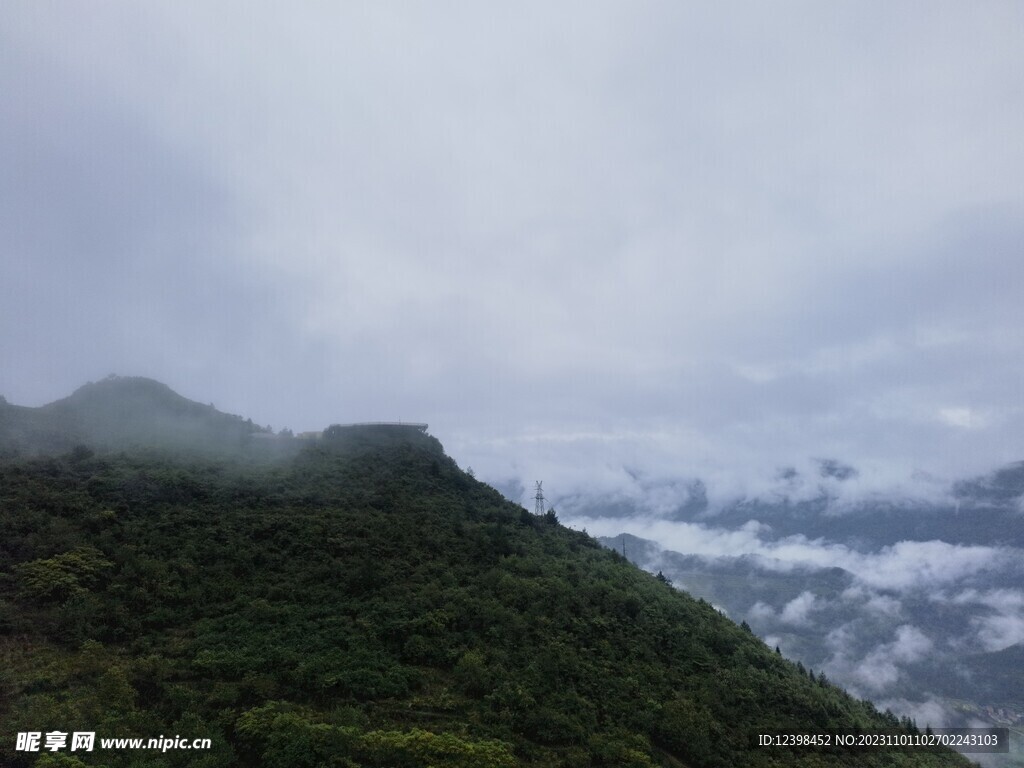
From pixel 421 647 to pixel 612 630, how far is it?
41.3 feet

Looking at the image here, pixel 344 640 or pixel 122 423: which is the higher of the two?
pixel 122 423

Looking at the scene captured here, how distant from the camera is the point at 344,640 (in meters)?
29.0

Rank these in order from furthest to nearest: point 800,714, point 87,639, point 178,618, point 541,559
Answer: point 541,559 < point 800,714 < point 178,618 < point 87,639

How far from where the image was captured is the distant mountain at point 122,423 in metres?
54.2

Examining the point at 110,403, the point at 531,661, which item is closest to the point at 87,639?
the point at 531,661

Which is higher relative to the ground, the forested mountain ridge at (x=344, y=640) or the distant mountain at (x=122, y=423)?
the distant mountain at (x=122, y=423)

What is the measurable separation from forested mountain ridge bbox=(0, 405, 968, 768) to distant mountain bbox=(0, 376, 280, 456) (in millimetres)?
11495

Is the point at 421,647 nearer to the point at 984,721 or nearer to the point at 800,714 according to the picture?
the point at 800,714

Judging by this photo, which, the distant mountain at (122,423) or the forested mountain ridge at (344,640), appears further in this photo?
the distant mountain at (122,423)

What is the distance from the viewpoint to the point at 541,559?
43.8m

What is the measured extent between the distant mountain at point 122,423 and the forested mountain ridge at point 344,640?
453 inches

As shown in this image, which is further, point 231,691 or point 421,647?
point 421,647

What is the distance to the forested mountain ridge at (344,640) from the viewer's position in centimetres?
2209

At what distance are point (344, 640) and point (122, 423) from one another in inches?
1994
